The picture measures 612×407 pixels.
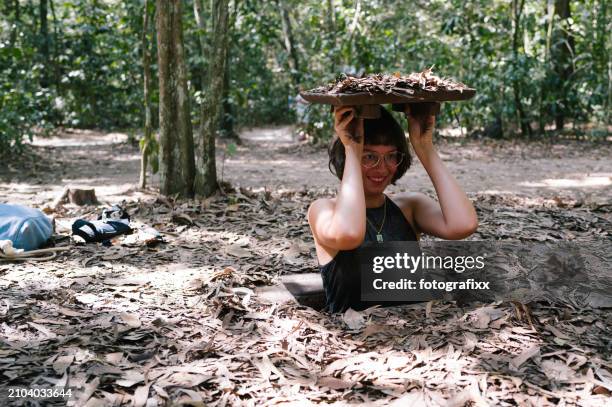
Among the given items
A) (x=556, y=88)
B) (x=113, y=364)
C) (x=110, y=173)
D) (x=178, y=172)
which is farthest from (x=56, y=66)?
(x=113, y=364)

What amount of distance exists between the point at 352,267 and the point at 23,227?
2.50m

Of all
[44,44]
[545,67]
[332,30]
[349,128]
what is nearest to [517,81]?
[545,67]

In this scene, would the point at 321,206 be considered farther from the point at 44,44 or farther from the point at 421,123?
the point at 44,44

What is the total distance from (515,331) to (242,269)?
1.76 metres

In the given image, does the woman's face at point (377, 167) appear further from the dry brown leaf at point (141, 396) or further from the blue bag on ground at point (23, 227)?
the blue bag on ground at point (23, 227)

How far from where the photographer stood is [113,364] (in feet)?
7.05

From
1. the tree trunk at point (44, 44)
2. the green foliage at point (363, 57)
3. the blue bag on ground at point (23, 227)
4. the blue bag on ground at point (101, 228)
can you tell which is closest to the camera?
the blue bag on ground at point (23, 227)

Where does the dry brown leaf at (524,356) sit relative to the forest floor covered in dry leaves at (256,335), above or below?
above

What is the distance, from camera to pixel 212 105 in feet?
18.9

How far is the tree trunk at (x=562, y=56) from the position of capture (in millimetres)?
11562

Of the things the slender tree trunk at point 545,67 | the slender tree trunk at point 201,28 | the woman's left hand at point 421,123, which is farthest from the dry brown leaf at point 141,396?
the slender tree trunk at point 545,67

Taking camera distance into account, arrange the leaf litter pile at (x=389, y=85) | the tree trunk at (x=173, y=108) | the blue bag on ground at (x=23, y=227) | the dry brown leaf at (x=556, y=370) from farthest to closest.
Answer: the tree trunk at (x=173, y=108), the blue bag on ground at (x=23, y=227), the leaf litter pile at (x=389, y=85), the dry brown leaf at (x=556, y=370)

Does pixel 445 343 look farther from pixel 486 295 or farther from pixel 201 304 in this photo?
Answer: pixel 201 304

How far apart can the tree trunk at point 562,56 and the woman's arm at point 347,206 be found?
1014cm
